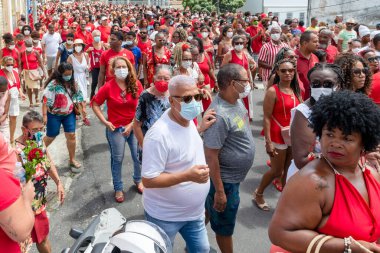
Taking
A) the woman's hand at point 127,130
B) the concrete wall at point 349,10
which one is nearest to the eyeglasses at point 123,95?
the woman's hand at point 127,130

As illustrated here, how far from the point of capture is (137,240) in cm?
196

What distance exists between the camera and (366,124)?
2.31 m

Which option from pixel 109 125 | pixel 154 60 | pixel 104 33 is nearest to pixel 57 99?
pixel 109 125

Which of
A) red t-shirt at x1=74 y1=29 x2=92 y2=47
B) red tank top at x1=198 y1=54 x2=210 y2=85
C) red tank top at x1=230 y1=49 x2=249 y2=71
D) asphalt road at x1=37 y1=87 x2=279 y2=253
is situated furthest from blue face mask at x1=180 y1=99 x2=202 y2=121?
red t-shirt at x1=74 y1=29 x2=92 y2=47

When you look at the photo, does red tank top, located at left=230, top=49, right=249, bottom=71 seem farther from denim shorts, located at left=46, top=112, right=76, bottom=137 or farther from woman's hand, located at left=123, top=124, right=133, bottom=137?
woman's hand, located at left=123, top=124, right=133, bottom=137

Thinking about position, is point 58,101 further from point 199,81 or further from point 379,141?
point 379,141

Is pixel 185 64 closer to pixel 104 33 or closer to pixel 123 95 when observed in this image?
pixel 123 95

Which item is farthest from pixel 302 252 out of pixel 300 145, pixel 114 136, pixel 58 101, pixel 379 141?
pixel 58 101

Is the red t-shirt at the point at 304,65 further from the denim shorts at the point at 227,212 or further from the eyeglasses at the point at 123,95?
the denim shorts at the point at 227,212

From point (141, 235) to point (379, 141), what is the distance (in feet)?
4.41

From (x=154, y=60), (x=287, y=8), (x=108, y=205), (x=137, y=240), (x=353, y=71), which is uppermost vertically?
(x=287, y=8)

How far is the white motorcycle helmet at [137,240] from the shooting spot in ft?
6.31

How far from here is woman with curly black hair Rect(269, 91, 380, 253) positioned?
2164mm

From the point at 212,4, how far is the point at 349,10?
1750cm
